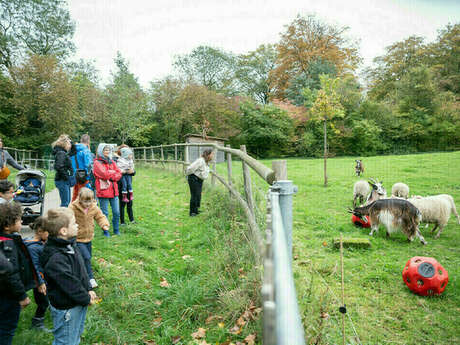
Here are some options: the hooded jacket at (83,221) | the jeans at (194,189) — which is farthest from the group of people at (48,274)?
the jeans at (194,189)

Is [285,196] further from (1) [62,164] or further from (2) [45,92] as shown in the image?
(2) [45,92]

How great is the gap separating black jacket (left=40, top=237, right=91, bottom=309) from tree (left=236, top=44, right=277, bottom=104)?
43.5 meters

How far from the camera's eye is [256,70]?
1767 inches

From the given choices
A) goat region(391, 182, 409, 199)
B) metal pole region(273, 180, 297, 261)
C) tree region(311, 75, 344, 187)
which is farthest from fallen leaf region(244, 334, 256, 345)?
tree region(311, 75, 344, 187)

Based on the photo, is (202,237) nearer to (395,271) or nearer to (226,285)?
(226,285)

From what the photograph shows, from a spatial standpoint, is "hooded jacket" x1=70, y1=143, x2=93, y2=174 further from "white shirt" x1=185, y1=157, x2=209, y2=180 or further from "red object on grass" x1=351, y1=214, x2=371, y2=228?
"red object on grass" x1=351, y1=214, x2=371, y2=228

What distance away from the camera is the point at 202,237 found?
5.66 meters

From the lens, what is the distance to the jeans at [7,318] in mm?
2658

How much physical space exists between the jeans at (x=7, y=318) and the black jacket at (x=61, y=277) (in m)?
0.48

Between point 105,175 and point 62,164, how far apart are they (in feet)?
3.33

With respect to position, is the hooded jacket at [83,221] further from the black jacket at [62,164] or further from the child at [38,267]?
the black jacket at [62,164]

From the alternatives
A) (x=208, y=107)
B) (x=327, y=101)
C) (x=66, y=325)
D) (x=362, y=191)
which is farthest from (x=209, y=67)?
(x=66, y=325)

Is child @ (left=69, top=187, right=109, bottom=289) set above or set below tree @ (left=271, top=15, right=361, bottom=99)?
below

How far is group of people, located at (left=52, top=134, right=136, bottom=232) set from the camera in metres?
5.50
